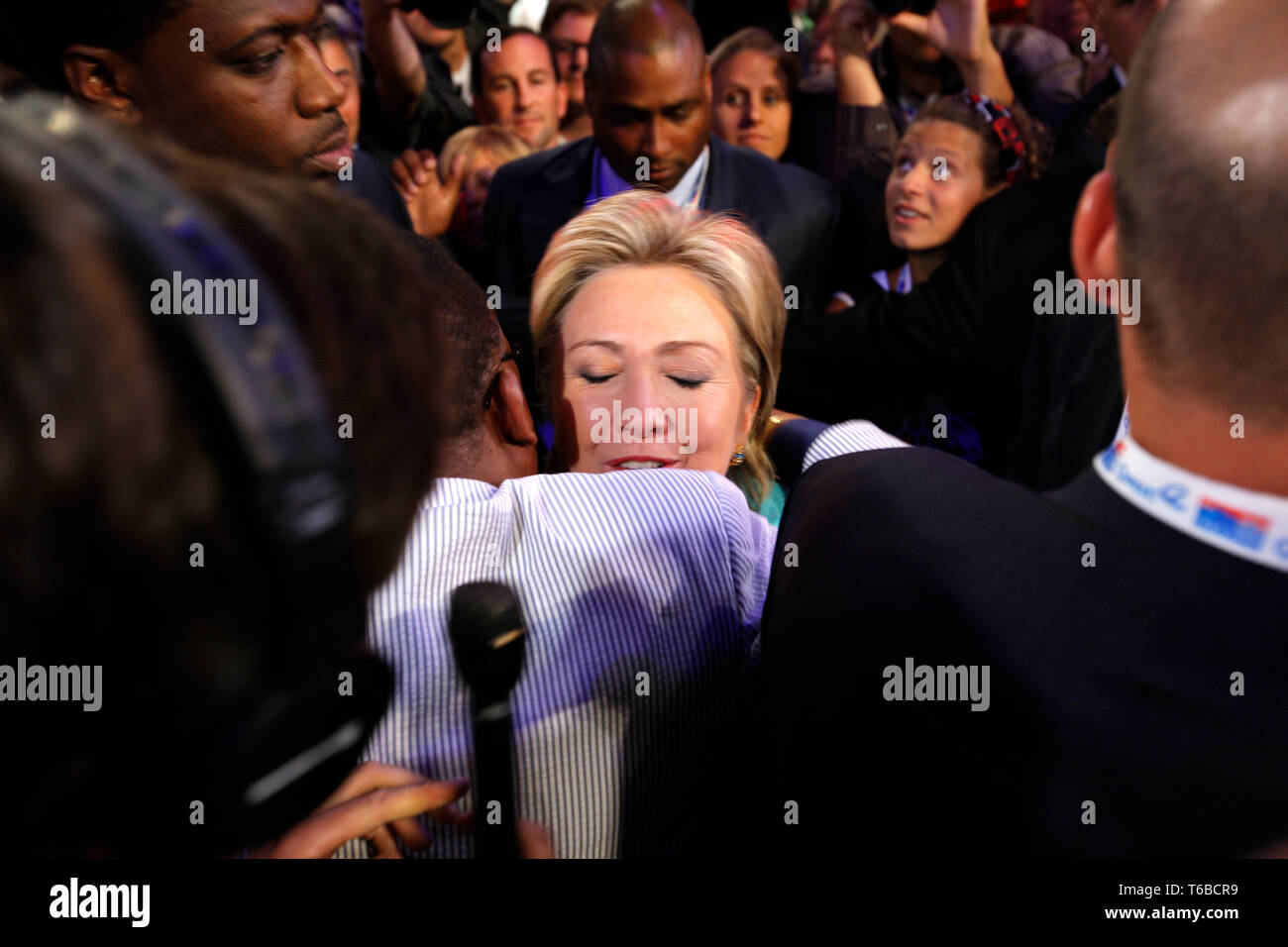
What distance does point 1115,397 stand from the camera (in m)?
1.29

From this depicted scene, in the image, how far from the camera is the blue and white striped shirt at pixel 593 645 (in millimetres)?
1040

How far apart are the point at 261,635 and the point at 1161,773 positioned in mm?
622

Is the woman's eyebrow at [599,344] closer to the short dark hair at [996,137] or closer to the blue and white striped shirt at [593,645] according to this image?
the blue and white striped shirt at [593,645]

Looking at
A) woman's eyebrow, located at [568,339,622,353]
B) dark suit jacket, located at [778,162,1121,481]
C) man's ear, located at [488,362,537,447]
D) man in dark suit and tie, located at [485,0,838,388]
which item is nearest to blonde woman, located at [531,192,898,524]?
woman's eyebrow, located at [568,339,622,353]

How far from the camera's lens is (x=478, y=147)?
3.79 metres

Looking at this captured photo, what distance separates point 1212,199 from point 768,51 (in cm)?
374

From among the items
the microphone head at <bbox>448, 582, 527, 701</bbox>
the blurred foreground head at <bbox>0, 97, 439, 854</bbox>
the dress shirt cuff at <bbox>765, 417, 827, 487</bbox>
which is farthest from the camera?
the dress shirt cuff at <bbox>765, 417, 827, 487</bbox>

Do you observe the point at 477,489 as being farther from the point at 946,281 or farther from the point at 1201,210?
the point at 946,281

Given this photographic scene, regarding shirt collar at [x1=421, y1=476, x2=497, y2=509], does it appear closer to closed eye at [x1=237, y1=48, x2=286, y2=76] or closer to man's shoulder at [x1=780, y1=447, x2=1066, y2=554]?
man's shoulder at [x1=780, y1=447, x2=1066, y2=554]

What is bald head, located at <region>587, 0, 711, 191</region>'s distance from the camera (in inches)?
122

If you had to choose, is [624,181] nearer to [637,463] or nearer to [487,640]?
[637,463]

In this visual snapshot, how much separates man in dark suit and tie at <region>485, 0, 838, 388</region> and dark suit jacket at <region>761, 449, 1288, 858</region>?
211 cm

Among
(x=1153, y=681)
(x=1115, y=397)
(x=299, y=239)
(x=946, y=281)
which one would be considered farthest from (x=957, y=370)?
(x=299, y=239)

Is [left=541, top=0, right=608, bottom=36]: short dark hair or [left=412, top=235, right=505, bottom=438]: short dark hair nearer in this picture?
[left=412, top=235, right=505, bottom=438]: short dark hair
